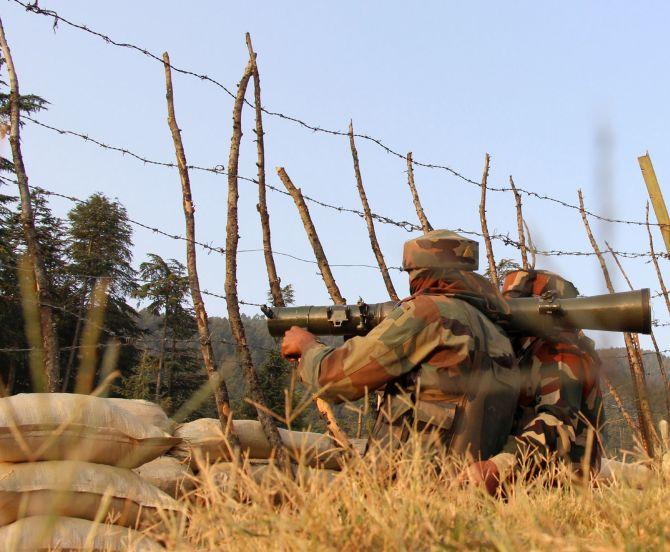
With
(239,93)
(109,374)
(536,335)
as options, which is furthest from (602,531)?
(239,93)

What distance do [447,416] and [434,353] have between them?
0.24 metres

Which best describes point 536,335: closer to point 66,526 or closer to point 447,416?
point 447,416

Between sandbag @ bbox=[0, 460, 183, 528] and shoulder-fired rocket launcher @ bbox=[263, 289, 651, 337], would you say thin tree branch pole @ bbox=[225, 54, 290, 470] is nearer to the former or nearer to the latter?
sandbag @ bbox=[0, 460, 183, 528]

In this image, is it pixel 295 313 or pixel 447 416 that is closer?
pixel 447 416

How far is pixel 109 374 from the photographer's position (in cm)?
131

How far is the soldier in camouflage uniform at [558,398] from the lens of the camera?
329 cm

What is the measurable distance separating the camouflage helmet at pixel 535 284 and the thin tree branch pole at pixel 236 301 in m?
2.12

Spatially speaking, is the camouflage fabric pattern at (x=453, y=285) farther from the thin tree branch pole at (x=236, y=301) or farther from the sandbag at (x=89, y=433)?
the thin tree branch pole at (x=236, y=301)

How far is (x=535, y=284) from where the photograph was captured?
4031 millimetres

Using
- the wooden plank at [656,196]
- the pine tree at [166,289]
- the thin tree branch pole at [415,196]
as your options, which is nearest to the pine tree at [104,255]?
the pine tree at [166,289]

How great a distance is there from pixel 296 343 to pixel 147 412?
2007 millimetres

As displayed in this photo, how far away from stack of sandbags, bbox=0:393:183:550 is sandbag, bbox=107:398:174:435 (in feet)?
0.70

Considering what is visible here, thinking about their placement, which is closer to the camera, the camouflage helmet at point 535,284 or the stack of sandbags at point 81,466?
the stack of sandbags at point 81,466

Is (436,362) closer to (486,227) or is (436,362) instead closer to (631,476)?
(631,476)
